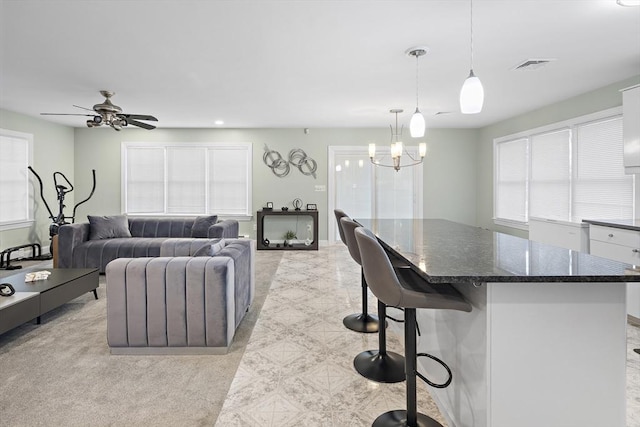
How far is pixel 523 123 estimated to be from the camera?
5.85 m

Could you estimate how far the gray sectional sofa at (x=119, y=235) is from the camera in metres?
4.77

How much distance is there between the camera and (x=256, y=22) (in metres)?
2.72

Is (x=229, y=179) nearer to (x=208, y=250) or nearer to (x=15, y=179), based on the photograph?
(x=15, y=179)

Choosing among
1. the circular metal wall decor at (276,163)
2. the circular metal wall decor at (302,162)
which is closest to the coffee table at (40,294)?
the circular metal wall decor at (276,163)

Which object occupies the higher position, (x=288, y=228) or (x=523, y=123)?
(x=523, y=123)

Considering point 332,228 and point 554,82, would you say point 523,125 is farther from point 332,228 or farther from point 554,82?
point 332,228

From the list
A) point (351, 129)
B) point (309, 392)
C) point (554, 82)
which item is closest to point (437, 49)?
point (554, 82)

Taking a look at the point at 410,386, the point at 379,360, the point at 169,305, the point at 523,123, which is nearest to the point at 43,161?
the point at 169,305

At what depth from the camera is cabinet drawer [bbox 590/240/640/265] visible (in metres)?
3.02

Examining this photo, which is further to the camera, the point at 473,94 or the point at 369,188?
the point at 369,188

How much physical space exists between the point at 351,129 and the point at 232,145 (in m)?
2.46

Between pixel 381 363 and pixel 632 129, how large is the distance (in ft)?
10.8

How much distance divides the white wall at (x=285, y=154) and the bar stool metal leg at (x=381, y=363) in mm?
5045

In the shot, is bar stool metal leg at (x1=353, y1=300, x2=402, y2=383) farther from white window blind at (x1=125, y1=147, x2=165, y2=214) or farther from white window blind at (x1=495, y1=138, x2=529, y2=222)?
white window blind at (x1=125, y1=147, x2=165, y2=214)
